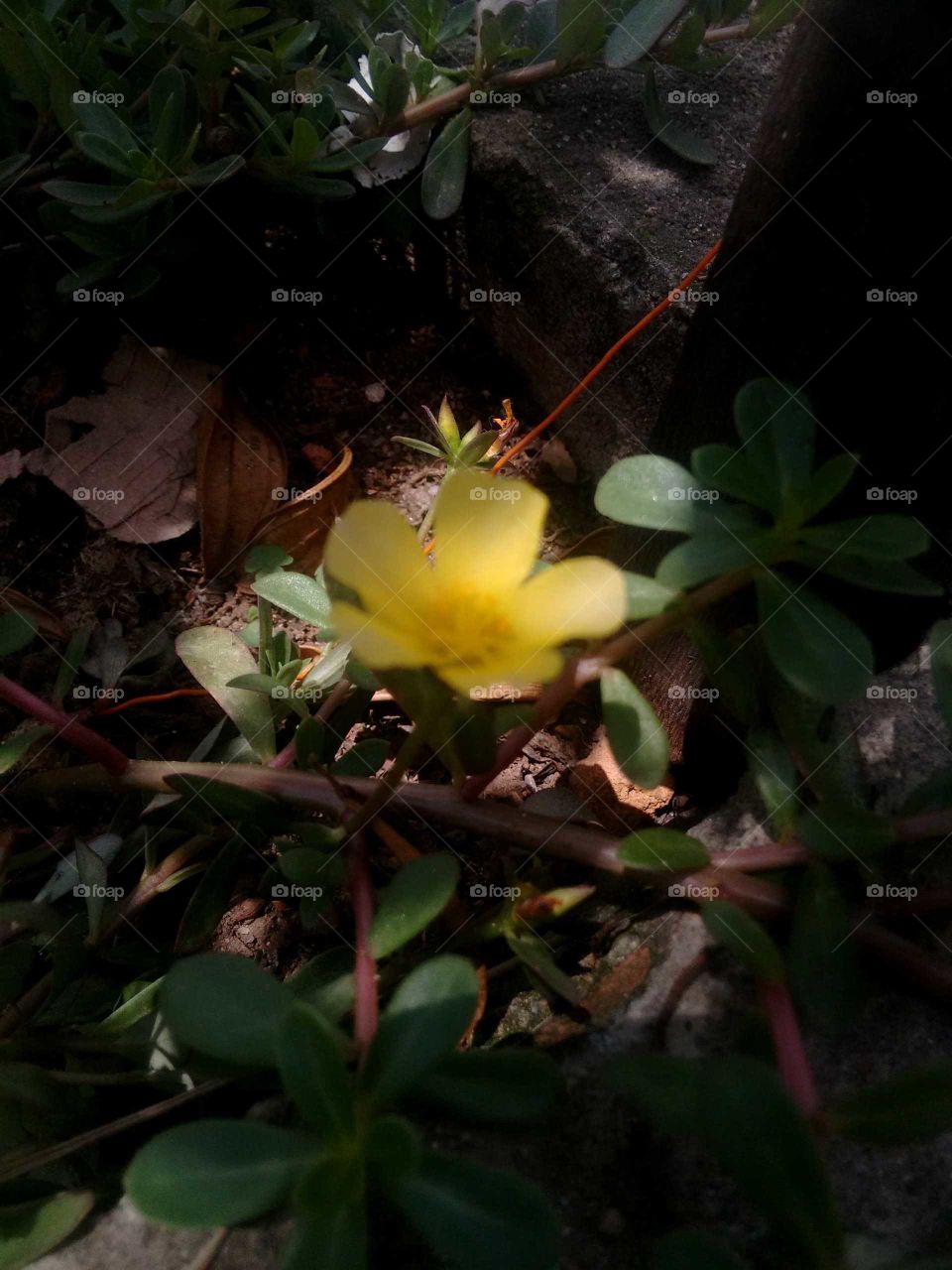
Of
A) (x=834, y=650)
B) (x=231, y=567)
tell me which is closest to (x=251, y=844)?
(x=231, y=567)

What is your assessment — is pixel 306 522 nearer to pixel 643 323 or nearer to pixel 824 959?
pixel 643 323

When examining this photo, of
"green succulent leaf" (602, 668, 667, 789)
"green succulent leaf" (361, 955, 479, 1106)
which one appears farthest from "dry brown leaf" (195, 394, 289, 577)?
"green succulent leaf" (361, 955, 479, 1106)

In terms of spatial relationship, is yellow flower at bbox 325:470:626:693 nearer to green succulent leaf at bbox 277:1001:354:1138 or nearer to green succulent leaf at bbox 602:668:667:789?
green succulent leaf at bbox 602:668:667:789

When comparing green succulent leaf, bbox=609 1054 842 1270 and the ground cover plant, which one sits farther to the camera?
the ground cover plant

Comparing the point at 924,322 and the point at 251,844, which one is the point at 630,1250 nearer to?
the point at 251,844

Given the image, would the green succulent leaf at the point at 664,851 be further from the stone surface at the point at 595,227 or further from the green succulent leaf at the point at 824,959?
the stone surface at the point at 595,227

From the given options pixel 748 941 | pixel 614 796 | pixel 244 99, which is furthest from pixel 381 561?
pixel 244 99
